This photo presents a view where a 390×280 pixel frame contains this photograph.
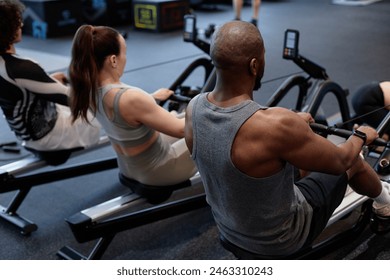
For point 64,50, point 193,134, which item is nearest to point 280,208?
point 193,134

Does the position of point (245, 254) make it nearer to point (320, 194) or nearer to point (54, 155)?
point (320, 194)

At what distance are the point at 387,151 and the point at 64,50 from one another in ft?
15.5

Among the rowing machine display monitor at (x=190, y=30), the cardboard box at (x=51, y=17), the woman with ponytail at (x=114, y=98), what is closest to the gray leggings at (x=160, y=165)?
the woman with ponytail at (x=114, y=98)

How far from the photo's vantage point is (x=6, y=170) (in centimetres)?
292

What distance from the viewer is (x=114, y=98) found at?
7.61 ft

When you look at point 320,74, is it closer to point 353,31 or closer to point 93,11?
point 353,31

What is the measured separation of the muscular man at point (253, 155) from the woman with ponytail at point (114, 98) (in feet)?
1.60

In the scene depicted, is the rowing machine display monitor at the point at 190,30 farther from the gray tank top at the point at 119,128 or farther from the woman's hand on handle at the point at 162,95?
the gray tank top at the point at 119,128

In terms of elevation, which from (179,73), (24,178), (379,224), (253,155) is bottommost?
(179,73)

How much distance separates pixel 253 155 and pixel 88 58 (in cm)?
93

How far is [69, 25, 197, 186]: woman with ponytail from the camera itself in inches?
90.6

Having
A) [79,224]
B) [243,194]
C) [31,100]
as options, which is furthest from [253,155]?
[31,100]

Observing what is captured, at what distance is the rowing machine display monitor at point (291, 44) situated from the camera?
3.12 m

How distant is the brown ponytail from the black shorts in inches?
35.9
